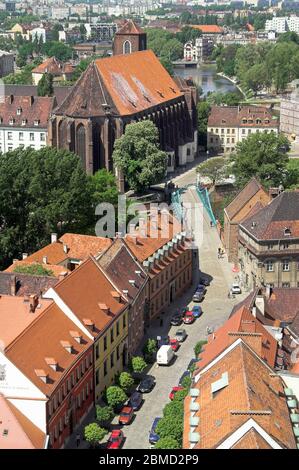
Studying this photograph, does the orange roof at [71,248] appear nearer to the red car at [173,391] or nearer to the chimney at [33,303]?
the chimney at [33,303]

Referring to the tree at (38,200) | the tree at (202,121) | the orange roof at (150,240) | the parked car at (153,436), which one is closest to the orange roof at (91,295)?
the parked car at (153,436)

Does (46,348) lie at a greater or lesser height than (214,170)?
greater

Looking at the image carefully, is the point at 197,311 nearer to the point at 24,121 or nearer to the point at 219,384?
the point at 219,384

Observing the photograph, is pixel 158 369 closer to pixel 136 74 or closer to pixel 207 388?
pixel 207 388

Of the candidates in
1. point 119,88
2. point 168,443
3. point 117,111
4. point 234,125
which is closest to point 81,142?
point 117,111

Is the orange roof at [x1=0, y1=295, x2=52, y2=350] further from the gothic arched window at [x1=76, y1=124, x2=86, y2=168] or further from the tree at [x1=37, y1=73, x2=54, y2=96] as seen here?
the tree at [x1=37, y1=73, x2=54, y2=96]

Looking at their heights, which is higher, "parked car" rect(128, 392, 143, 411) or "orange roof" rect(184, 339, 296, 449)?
"orange roof" rect(184, 339, 296, 449)

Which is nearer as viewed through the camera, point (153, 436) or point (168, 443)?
point (168, 443)

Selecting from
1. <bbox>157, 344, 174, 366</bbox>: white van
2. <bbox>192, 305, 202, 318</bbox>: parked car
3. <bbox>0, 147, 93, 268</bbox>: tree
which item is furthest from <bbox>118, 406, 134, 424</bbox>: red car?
<bbox>0, 147, 93, 268</bbox>: tree
